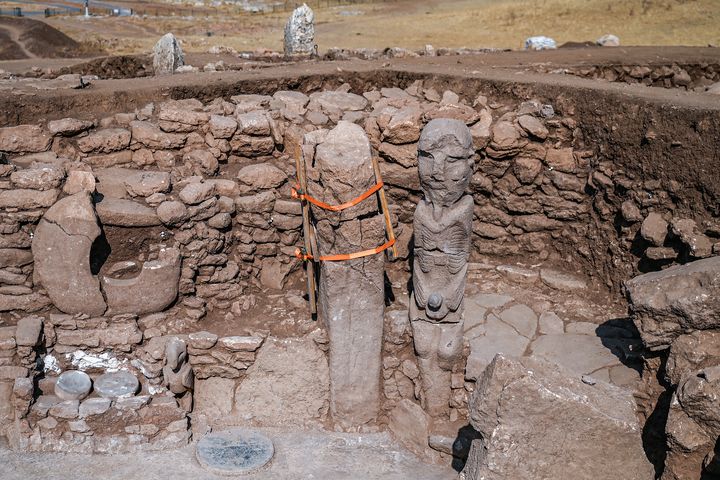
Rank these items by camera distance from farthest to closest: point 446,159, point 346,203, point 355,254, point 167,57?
point 167,57 → point 355,254 → point 346,203 → point 446,159

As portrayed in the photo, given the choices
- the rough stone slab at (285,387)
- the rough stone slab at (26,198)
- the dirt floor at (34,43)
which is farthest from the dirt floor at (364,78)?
the dirt floor at (34,43)

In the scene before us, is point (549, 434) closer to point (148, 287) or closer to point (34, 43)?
point (148, 287)

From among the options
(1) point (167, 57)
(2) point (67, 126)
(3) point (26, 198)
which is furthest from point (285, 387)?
(1) point (167, 57)

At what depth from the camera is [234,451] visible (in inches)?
252

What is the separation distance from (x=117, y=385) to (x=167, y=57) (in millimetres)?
6325

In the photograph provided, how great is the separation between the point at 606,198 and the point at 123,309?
561 cm

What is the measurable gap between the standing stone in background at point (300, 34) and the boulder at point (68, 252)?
8.39m

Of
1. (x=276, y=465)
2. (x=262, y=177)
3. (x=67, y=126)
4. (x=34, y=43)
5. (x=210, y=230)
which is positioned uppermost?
(x=34, y=43)

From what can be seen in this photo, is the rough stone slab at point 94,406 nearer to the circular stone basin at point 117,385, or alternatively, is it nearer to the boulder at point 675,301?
the circular stone basin at point 117,385

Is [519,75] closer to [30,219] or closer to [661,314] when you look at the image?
[661,314]

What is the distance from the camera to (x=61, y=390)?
6559 mm

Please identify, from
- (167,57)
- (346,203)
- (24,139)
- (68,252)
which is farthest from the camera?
(167,57)

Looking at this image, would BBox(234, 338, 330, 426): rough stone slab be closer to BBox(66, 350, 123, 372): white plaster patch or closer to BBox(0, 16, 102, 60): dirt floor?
BBox(66, 350, 123, 372): white plaster patch

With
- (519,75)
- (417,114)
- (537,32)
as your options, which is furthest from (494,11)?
(417,114)
